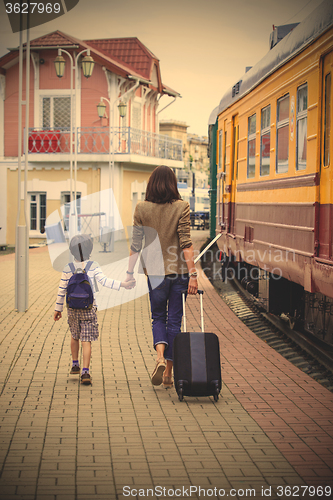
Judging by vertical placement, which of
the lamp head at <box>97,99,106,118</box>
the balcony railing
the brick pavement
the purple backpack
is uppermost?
the lamp head at <box>97,99,106,118</box>

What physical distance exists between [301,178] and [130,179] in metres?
23.7

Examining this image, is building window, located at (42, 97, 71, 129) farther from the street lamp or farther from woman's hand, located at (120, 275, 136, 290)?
woman's hand, located at (120, 275, 136, 290)

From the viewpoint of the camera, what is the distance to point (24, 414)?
518cm

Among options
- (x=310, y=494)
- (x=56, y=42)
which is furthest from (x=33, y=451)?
(x=56, y=42)

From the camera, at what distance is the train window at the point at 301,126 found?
23.8ft

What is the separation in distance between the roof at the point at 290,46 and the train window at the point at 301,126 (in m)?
0.50

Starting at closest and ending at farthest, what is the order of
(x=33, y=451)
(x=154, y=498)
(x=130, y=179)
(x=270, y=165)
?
(x=154, y=498), (x=33, y=451), (x=270, y=165), (x=130, y=179)

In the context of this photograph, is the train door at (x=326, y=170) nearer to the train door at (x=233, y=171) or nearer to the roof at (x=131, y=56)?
the train door at (x=233, y=171)

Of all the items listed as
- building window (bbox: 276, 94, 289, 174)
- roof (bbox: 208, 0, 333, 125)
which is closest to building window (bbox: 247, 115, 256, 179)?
roof (bbox: 208, 0, 333, 125)

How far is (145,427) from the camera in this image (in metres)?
4.91

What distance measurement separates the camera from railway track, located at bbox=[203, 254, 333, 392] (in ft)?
23.9

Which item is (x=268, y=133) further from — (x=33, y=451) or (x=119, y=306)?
A: (x=33, y=451)

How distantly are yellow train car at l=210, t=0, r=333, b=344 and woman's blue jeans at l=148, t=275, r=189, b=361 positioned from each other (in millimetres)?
1552

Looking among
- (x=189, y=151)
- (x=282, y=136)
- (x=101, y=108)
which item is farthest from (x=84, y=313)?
(x=189, y=151)
